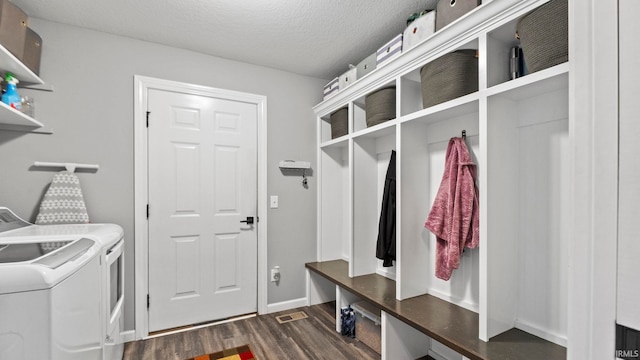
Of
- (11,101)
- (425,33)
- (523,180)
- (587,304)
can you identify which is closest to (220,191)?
(11,101)

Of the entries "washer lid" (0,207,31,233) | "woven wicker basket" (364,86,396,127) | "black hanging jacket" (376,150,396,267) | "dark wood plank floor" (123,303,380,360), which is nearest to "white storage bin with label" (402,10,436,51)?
→ "woven wicker basket" (364,86,396,127)

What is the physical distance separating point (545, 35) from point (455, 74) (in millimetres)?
441

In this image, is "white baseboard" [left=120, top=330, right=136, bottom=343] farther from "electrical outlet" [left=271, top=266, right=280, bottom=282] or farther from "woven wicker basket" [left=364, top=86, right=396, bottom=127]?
"woven wicker basket" [left=364, top=86, right=396, bottom=127]

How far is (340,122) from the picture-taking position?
8.94ft

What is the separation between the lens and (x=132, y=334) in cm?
228

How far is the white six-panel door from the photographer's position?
241 cm

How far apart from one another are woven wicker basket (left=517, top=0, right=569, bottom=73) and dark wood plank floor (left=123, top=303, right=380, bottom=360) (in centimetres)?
206

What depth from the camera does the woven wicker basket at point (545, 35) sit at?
1146 mm

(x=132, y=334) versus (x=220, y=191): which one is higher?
(x=220, y=191)

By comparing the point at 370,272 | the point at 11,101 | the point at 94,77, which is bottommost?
the point at 370,272

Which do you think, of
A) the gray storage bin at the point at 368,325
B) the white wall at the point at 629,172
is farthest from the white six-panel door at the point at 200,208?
the white wall at the point at 629,172

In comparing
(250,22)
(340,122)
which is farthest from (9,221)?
(340,122)

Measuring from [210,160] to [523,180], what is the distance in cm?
238

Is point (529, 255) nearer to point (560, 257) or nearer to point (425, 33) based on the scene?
point (560, 257)
